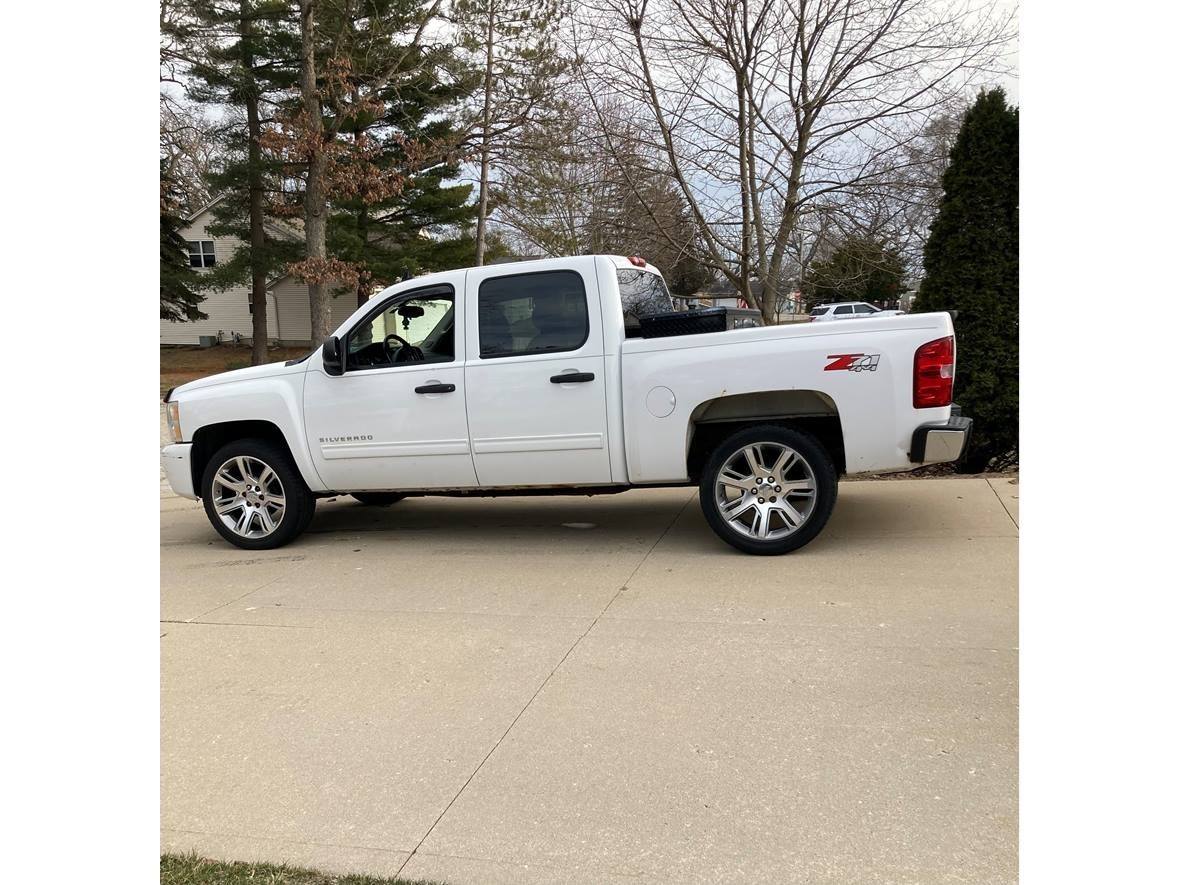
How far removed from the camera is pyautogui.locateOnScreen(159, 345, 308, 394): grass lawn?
30413 mm

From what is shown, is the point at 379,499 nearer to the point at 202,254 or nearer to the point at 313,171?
the point at 313,171

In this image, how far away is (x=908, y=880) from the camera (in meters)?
2.52

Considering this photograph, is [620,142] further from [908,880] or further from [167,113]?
[167,113]

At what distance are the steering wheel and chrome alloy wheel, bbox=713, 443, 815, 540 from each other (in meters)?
2.41

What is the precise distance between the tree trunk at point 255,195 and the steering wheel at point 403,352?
16988 millimetres

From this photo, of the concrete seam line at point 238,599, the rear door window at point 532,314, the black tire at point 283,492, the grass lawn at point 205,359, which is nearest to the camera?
the concrete seam line at point 238,599

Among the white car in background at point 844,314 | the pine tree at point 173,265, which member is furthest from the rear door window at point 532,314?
the pine tree at point 173,265

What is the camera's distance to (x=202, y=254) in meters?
41.2

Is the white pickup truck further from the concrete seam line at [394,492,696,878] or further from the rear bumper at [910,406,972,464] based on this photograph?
the concrete seam line at [394,492,696,878]

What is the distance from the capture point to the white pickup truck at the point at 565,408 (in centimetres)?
555

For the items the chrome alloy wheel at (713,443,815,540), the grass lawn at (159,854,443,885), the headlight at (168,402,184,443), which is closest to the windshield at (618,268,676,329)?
the chrome alloy wheel at (713,443,815,540)

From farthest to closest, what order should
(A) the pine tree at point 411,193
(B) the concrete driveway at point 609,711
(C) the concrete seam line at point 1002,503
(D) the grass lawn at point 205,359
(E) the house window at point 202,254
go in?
(E) the house window at point 202,254 → (D) the grass lawn at point 205,359 → (A) the pine tree at point 411,193 → (C) the concrete seam line at point 1002,503 → (B) the concrete driveway at point 609,711

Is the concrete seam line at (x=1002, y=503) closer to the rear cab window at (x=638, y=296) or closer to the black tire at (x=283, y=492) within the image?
the rear cab window at (x=638, y=296)

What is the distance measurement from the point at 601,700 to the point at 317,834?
1.31 meters
